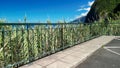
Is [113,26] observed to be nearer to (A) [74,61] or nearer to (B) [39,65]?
(A) [74,61]

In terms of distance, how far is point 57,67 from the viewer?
572 centimetres

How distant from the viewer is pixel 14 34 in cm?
589

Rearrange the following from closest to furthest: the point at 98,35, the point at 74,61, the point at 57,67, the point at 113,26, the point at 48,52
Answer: the point at 57,67
the point at 74,61
the point at 48,52
the point at 98,35
the point at 113,26

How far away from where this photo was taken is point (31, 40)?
21.9ft

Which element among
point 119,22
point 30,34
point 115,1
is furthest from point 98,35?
point 115,1

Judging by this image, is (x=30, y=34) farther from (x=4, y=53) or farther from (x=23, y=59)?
(x=4, y=53)

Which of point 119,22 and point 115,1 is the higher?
point 115,1

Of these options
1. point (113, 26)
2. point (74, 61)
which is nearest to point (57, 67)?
point (74, 61)

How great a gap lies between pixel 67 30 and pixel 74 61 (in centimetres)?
306

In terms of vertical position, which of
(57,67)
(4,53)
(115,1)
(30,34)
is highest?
(115,1)

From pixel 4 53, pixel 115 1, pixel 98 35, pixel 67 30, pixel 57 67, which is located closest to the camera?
pixel 4 53

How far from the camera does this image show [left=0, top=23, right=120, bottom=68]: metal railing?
5530mm

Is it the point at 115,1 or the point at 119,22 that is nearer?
the point at 119,22

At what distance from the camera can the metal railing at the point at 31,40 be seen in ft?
18.1
